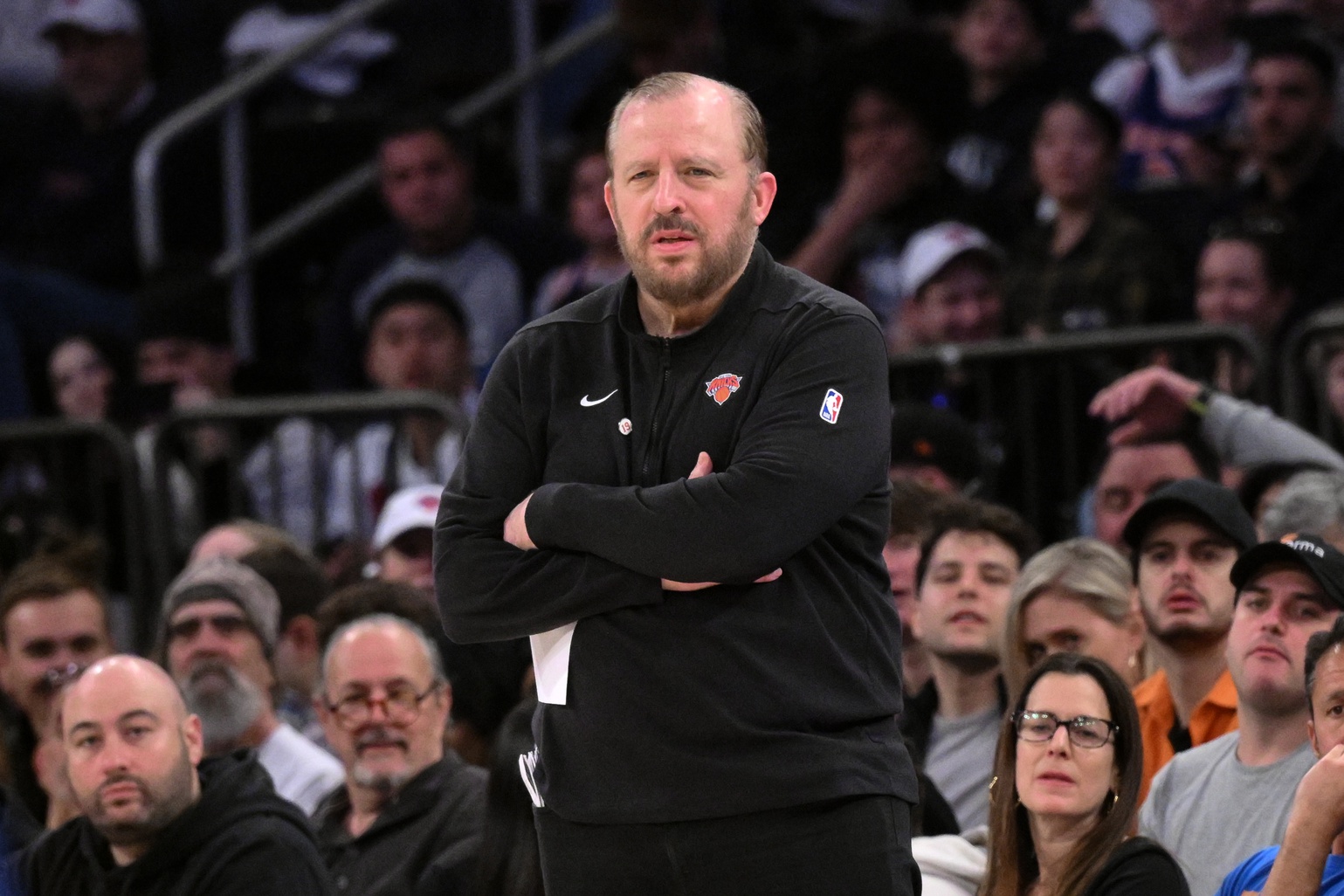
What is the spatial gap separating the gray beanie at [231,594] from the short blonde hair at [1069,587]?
2.46 meters

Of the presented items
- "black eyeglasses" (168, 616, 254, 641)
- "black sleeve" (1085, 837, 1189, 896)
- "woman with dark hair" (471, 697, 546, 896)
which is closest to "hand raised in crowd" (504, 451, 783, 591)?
"black sleeve" (1085, 837, 1189, 896)

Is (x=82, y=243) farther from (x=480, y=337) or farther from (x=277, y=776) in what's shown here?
(x=277, y=776)

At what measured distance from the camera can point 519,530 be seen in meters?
3.70

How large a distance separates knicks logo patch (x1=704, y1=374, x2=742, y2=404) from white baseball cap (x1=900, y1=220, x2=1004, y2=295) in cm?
480

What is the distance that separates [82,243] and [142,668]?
615 cm

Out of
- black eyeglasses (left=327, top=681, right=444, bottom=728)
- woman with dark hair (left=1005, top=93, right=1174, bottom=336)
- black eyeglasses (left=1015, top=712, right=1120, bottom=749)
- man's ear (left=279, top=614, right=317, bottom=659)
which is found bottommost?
black eyeglasses (left=1015, top=712, right=1120, bottom=749)

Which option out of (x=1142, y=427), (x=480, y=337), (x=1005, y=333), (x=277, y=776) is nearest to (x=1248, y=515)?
(x=1142, y=427)

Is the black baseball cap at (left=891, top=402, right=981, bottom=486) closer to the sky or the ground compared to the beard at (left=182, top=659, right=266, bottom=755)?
closer to the sky

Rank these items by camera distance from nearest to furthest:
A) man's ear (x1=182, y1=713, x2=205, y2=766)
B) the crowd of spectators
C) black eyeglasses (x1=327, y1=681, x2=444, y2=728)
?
the crowd of spectators < man's ear (x1=182, y1=713, x2=205, y2=766) < black eyeglasses (x1=327, y1=681, x2=444, y2=728)

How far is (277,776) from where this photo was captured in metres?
6.90

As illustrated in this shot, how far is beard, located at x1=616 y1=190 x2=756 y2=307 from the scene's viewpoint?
3674mm

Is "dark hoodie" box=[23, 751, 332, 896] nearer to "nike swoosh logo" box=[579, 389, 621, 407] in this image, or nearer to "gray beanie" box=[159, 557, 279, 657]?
"gray beanie" box=[159, 557, 279, 657]

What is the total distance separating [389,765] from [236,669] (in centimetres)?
87

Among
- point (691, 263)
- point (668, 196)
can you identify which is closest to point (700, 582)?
point (691, 263)
